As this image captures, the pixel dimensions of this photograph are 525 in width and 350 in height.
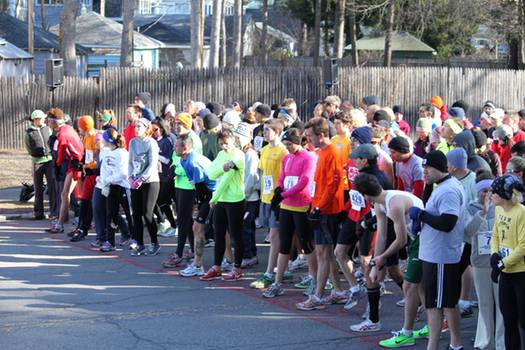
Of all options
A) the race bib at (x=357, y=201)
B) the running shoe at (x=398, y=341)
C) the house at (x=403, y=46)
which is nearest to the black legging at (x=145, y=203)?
the race bib at (x=357, y=201)

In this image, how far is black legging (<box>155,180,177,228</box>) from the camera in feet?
48.5

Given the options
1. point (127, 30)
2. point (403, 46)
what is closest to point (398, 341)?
point (127, 30)

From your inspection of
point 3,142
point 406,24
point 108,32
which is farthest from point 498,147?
point 108,32

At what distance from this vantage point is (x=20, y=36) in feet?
170

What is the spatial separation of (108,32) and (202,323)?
54.4 meters

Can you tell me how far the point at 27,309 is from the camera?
10.2m

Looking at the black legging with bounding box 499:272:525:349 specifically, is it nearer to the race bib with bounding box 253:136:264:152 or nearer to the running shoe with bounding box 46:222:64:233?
the race bib with bounding box 253:136:264:152

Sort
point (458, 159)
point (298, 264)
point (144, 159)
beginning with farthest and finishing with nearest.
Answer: point (144, 159), point (298, 264), point (458, 159)

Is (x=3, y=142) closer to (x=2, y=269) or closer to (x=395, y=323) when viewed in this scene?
(x=2, y=269)

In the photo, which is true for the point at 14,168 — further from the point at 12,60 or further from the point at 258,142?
the point at 12,60

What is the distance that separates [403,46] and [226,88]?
Result: 1168 inches

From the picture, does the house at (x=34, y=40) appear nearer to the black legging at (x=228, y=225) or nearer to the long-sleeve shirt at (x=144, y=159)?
the long-sleeve shirt at (x=144, y=159)

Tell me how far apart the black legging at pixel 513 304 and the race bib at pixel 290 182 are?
3.48 metres

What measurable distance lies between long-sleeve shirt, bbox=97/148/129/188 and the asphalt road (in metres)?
1.13
